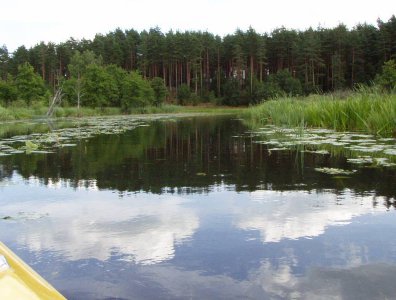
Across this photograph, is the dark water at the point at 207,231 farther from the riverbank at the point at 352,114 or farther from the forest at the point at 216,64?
the forest at the point at 216,64

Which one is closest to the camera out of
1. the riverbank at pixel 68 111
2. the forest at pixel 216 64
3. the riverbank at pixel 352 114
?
the riverbank at pixel 352 114

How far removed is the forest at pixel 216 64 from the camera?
42.5 metres

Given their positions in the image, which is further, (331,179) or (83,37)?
(83,37)

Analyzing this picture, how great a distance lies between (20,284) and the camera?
1.48 m

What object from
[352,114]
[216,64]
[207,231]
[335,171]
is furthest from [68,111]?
[216,64]

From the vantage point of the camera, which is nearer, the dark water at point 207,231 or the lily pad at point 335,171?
the dark water at point 207,231

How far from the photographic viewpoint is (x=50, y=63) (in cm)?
6594

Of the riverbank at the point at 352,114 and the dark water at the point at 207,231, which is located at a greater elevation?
the riverbank at the point at 352,114

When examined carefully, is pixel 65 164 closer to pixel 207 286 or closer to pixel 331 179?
pixel 331 179

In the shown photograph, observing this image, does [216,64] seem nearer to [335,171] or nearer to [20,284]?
[335,171]

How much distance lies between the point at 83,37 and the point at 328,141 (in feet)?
246

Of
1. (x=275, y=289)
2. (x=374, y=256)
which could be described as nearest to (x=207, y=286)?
(x=275, y=289)

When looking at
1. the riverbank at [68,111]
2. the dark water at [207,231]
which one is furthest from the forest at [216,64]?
Result: the dark water at [207,231]

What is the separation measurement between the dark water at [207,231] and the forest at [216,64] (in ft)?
114
